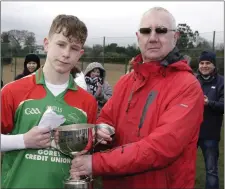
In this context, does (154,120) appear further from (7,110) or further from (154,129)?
(7,110)

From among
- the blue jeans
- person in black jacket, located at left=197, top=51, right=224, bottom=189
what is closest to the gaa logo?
person in black jacket, located at left=197, top=51, right=224, bottom=189

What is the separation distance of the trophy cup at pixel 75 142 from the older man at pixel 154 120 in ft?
0.19

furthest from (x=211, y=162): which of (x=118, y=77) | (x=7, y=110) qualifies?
(x=118, y=77)

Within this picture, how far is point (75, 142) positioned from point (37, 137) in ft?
0.74

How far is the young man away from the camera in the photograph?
2.23 meters

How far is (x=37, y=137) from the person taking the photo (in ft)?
6.97

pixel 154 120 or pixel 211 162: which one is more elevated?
pixel 154 120

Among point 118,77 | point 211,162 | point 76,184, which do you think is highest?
point 76,184

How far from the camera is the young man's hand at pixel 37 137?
212cm

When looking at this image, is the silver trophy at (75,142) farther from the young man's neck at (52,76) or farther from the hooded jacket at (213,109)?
the hooded jacket at (213,109)

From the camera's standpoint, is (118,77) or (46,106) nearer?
(46,106)

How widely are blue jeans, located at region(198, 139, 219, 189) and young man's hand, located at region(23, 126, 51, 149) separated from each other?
360cm

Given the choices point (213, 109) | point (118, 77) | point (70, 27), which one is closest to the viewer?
point (70, 27)

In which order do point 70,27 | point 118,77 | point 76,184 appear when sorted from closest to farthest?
point 76,184 → point 70,27 → point 118,77
